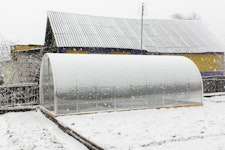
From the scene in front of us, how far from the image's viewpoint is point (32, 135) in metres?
10.2

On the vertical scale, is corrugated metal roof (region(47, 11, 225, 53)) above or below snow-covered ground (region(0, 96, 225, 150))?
above

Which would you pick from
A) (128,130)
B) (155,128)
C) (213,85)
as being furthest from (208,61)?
(128,130)

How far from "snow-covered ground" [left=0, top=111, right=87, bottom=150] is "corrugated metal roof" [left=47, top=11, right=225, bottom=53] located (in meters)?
12.0

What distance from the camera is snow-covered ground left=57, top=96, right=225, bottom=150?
26.0 feet

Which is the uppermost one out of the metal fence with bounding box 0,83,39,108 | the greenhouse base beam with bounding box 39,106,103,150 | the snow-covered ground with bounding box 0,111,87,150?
the metal fence with bounding box 0,83,39,108

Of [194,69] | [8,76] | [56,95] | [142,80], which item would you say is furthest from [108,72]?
[8,76]

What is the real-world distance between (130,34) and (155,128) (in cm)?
2046

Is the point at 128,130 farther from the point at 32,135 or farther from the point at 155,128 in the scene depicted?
the point at 32,135

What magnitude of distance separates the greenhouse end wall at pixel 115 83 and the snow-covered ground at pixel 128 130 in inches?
23.3

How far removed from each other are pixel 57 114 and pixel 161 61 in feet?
21.1

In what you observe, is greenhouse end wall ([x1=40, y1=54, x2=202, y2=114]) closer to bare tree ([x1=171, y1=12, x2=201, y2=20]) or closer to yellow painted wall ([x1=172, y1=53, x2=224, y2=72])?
yellow painted wall ([x1=172, y1=53, x2=224, y2=72])

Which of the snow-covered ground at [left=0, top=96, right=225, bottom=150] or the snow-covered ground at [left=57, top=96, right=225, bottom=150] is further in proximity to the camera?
the snow-covered ground at [left=0, top=96, right=225, bottom=150]

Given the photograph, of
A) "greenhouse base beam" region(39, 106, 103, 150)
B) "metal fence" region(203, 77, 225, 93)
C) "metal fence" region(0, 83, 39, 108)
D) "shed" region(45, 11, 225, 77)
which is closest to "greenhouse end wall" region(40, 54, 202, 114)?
"greenhouse base beam" region(39, 106, 103, 150)

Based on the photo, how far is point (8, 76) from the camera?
26.4m
